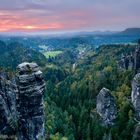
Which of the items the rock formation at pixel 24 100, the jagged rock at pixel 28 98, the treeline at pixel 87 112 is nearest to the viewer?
the rock formation at pixel 24 100

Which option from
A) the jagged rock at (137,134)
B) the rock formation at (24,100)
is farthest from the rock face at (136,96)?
the rock formation at (24,100)

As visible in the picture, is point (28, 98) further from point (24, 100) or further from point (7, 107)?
point (7, 107)

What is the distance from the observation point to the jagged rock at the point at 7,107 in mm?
76062

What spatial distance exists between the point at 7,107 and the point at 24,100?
3.61 m

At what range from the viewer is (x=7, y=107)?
7894cm

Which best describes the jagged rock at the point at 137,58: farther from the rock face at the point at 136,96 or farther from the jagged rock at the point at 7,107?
the jagged rock at the point at 7,107

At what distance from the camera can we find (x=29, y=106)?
79.4 meters

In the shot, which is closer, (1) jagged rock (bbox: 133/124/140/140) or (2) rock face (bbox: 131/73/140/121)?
(1) jagged rock (bbox: 133/124/140/140)

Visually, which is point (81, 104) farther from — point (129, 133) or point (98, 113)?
point (129, 133)

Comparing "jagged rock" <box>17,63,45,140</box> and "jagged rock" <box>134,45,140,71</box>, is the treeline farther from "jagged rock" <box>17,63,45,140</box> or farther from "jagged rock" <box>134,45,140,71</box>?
"jagged rock" <box>17,63,45,140</box>

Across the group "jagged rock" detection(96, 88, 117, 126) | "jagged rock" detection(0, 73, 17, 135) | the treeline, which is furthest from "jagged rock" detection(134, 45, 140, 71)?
"jagged rock" detection(0, 73, 17, 135)

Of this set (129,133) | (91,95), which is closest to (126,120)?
(129,133)

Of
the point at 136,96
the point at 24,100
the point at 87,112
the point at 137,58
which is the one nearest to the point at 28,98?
the point at 24,100

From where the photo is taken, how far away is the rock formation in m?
78.7
